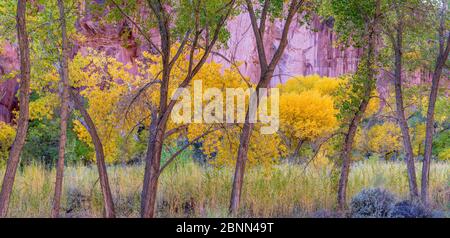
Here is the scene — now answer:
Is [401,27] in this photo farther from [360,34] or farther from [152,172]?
[152,172]

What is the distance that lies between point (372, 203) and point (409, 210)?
890mm

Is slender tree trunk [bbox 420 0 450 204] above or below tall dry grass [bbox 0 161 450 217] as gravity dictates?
above

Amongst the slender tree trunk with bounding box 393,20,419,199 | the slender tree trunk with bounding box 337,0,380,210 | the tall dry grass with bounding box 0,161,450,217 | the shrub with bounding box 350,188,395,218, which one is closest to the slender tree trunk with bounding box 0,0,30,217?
the tall dry grass with bounding box 0,161,450,217

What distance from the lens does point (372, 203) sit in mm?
13609

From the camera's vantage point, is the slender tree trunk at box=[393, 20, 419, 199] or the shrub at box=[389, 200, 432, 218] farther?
the slender tree trunk at box=[393, 20, 419, 199]

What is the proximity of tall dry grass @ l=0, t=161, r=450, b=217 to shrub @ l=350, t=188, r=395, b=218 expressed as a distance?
61 centimetres

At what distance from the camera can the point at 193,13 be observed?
11414 mm

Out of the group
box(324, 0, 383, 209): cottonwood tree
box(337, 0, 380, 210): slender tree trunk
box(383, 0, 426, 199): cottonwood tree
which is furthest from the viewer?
box(383, 0, 426, 199): cottonwood tree

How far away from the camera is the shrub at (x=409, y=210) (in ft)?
41.7

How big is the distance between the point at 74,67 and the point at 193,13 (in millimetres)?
6948

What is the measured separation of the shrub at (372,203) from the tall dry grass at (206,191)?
0.61m

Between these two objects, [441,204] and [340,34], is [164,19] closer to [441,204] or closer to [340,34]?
[340,34]

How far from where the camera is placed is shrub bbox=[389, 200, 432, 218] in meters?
12.7

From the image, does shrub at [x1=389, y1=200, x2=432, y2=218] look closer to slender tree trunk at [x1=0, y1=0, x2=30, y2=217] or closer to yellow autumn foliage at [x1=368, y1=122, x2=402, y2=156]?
slender tree trunk at [x1=0, y1=0, x2=30, y2=217]
